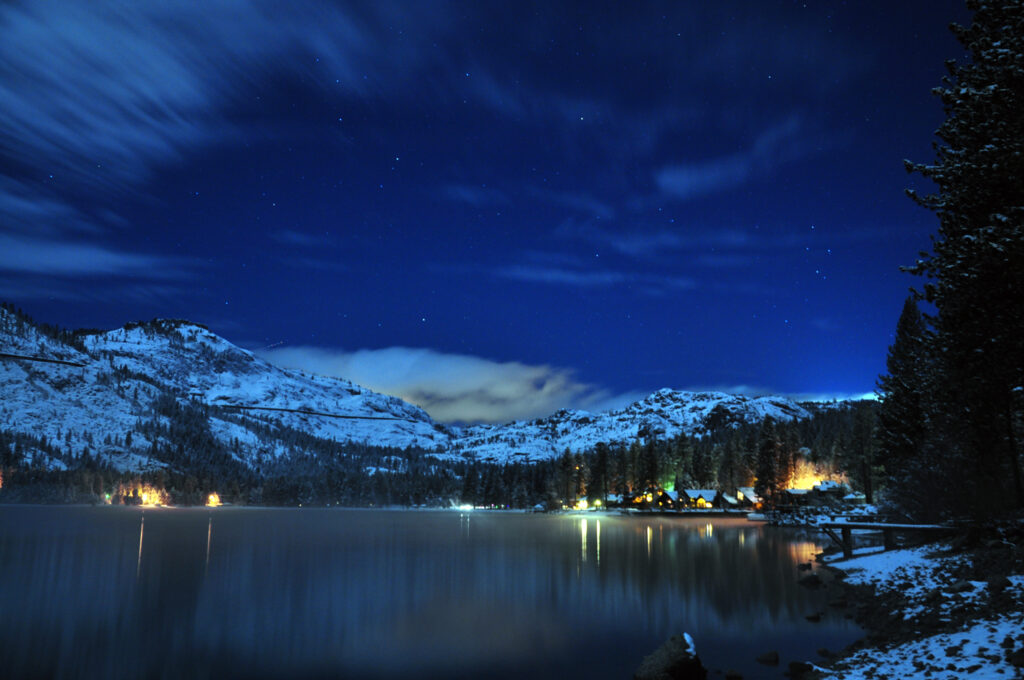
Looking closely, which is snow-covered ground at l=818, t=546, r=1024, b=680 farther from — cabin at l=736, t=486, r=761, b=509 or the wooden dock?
cabin at l=736, t=486, r=761, b=509

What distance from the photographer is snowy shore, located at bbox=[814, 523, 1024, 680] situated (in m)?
14.5

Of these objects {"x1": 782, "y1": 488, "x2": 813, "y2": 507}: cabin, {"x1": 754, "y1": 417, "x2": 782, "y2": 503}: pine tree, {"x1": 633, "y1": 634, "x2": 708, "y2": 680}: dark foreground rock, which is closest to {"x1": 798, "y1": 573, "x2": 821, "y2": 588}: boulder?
{"x1": 633, "y1": 634, "x2": 708, "y2": 680}: dark foreground rock

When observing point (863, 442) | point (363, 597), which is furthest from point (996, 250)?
point (863, 442)

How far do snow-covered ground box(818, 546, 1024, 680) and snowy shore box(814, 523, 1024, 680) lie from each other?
2 cm

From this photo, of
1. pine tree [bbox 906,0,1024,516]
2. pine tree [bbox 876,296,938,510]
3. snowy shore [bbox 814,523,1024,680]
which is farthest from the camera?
pine tree [bbox 876,296,938,510]

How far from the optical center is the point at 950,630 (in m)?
17.6

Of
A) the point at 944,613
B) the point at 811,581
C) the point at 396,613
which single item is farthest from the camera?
the point at 811,581

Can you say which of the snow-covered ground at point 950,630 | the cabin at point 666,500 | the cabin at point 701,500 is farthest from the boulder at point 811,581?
the cabin at point 701,500

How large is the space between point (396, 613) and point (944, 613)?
23.1 m

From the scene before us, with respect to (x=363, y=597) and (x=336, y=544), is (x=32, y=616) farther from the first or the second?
(x=336, y=544)

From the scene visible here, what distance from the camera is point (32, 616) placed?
94.1ft

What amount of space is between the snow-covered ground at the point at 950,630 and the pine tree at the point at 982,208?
6.63 m

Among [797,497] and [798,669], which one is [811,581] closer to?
[798,669]

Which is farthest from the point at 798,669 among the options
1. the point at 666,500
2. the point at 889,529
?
the point at 666,500
